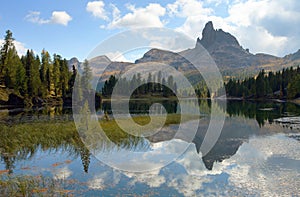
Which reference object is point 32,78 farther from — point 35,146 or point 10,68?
point 35,146

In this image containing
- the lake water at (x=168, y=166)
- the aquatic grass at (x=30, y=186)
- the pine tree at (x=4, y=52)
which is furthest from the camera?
the pine tree at (x=4, y=52)

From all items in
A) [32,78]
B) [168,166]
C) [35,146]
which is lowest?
[168,166]

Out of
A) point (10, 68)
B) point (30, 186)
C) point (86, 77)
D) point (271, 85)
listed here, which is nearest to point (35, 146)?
point (30, 186)

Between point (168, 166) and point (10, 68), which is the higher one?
point (10, 68)

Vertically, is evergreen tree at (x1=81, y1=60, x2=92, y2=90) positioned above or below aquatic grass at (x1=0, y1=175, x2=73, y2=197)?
above

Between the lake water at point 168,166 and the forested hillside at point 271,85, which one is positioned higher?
the forested hillside at point 271,85

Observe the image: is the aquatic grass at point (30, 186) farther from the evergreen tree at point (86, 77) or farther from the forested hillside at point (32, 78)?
the evergreen tree at point (86, 77)

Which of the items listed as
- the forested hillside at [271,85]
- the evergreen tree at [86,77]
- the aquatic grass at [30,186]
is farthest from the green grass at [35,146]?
the forested hillside at [271,85]

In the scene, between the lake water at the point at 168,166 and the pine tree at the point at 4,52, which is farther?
the pine tree at the point at 4,52

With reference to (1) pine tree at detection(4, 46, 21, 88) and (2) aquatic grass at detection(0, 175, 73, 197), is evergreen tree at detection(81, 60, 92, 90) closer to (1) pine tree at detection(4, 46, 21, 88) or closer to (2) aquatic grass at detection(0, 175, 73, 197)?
(1) pine tree at detection(4, 46, 21, 88)

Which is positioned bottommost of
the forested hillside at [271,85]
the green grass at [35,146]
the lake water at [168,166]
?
the lake water at [168,166]

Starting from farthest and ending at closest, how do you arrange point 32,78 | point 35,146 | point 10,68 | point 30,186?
point 32,78, point 10,68, point 35,146, point 30,186

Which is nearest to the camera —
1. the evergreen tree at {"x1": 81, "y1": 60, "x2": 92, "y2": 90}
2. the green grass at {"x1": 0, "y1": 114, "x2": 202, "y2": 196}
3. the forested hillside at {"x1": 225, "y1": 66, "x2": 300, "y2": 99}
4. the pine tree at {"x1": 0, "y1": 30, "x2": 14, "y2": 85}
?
the green grass at {"x1": 0, "y1": 114, "x2": 202, "y2": 196}

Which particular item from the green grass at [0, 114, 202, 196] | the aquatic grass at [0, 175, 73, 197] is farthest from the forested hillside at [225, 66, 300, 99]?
the aquatic grass at [0, 175, 73, 197]
